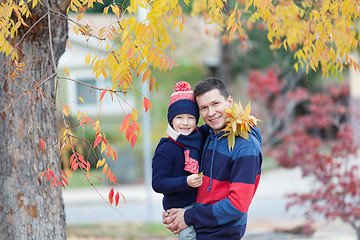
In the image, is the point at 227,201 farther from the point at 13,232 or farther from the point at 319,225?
the point at 319,225

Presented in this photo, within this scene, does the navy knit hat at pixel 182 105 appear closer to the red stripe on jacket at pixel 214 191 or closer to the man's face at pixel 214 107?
the man's face at pixel 214 107

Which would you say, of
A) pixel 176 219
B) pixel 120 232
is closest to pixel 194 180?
pixel 176 219

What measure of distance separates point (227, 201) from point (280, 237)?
553 centimetres

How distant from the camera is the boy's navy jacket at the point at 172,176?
288cm

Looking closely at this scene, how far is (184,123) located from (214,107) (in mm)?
204

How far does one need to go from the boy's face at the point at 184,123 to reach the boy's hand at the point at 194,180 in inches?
11.6

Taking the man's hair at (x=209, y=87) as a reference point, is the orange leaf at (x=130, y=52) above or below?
above

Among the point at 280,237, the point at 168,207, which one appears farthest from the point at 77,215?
the point at 168,207

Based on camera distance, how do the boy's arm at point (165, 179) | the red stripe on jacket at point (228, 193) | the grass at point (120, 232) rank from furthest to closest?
1. the grass at point (120, 232)
2. the boy's arm at point (165, 179)
3. the red stripe on jacket at point (228, 193)

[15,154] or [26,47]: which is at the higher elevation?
[26,47]

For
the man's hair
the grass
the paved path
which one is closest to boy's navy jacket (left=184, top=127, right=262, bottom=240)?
the man's hair

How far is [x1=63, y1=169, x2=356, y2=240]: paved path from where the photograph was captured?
8.46 meters

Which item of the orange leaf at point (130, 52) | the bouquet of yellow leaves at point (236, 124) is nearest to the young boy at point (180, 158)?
the bouquet of yellow leaves at point (236, 124)

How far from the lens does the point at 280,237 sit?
7961mm
